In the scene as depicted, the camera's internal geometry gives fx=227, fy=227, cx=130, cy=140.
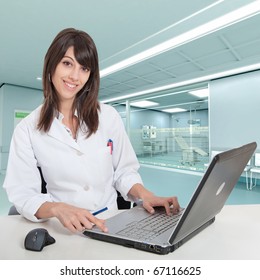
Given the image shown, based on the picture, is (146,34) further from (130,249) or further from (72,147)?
(130,249)

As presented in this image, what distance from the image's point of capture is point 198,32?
4.01 metres

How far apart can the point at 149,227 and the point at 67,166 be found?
0.53 m

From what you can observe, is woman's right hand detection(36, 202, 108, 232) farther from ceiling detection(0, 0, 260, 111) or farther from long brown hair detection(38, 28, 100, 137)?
ceiling detection(0, 0, 260, 111)

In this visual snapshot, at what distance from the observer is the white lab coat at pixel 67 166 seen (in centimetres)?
99

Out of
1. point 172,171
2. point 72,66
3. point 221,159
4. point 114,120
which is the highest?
point 72,66

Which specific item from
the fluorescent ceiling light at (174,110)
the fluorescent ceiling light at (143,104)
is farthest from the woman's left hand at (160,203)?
the fluorescent ceiling light at (143,104)

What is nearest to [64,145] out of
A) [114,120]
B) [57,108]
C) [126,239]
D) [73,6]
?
[57,108]

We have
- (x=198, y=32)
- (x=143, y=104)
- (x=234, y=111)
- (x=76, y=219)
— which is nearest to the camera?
(x=76, y=219)

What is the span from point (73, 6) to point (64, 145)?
9.27 feet

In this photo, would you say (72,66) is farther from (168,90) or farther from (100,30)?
(168,90)

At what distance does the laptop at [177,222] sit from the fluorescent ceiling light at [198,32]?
347 cm

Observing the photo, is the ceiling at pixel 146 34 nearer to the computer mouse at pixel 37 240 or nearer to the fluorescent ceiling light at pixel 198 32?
the fluorescent ceiling light at pixel 198 32

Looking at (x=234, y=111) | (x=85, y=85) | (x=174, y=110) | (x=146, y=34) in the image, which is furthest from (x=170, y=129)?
(x=85, y=85)
